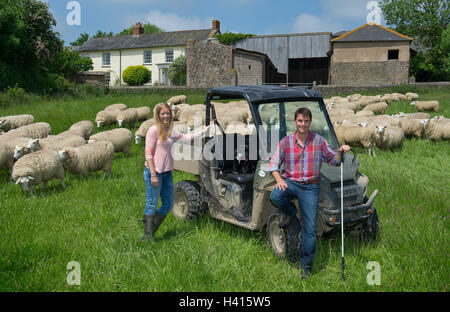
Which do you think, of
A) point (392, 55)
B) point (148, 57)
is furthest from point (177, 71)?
point (392, 55)

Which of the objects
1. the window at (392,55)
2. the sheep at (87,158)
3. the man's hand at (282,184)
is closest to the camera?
the man's hand at (282,184)

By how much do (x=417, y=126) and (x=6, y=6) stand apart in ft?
84.6

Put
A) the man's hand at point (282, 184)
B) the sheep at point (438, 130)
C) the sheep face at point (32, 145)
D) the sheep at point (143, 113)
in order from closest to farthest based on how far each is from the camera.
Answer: the man's hand at point (282, 184) < the sheep face at point (32, 145) < the sheep at point (438, 130) < the sheep at point (143, 113)

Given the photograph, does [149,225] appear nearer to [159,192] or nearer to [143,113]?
[159,192]

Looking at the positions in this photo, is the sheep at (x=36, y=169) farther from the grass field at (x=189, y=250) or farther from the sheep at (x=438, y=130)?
the sheep at (x=438, y=130)

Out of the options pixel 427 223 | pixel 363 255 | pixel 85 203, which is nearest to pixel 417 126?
pixel 427 223

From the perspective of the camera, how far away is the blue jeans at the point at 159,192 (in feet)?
15.4

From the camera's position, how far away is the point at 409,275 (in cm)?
378

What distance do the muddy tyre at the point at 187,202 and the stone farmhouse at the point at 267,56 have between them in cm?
2718

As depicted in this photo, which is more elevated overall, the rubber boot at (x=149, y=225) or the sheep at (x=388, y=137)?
the sheep at (x=388, y=137)

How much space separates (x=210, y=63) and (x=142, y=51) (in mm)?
18495

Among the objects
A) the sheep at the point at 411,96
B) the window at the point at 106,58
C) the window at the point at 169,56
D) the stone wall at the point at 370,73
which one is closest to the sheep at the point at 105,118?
the sheep at the point at 411,96

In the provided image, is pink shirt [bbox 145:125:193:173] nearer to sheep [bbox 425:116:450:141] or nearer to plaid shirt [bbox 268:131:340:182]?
plaid shirt [bbox 268:131:340:182]

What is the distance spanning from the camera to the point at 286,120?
190 inches
